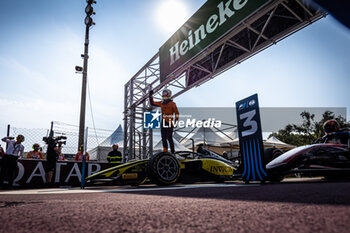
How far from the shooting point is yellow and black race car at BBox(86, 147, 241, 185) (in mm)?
3924

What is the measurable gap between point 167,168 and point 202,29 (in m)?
5.45

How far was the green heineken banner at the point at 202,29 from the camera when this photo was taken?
625 cm

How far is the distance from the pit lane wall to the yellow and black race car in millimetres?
2643

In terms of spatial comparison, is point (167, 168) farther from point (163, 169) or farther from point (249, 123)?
point (249, 123)

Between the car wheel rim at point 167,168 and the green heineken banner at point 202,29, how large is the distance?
14.1 feet

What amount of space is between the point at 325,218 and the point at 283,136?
5260 centimetres

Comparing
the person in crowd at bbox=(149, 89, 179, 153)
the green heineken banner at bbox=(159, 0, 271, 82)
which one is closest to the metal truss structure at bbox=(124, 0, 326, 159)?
the green heineken banner at bbox=(159, 0, 271, 82)

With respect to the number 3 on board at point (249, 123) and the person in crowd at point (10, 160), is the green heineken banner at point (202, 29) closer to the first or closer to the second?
the number 3 on board at point (249, 123)

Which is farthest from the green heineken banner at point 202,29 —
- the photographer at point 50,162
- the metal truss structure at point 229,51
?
the photographer at point 50,162

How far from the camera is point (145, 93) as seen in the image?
11.1 metres

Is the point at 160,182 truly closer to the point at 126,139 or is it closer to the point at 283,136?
the point at 126,139

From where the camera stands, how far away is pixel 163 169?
3.99 m

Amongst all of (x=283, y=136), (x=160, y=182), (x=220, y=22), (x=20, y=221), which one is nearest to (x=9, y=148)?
(x=160, y=182)

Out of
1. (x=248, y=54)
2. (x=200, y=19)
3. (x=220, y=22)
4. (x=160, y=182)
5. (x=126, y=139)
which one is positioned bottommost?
(x=160, y=182)
